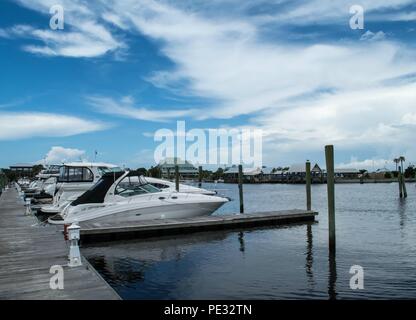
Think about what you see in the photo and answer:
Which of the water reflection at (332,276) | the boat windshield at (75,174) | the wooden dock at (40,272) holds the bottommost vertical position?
the water reflection at (332,276)

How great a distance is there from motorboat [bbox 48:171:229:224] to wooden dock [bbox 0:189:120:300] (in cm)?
519

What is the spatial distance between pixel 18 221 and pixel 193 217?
9.02m

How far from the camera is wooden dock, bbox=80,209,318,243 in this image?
18781 mm

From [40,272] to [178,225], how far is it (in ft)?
36.9

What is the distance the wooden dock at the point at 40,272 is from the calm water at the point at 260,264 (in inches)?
75.8

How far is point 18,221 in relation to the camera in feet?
69.2

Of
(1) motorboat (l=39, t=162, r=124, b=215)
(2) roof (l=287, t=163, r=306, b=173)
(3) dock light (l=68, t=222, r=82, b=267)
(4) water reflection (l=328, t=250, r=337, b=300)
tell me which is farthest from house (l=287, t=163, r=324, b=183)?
(3) dock light (l=68, t=222, r=82, b=267)

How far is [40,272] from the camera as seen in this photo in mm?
9445

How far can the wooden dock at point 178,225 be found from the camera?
18781mm

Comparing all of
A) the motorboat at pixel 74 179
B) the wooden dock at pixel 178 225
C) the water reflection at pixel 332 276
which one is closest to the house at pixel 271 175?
the motorboat at pixel 74 179

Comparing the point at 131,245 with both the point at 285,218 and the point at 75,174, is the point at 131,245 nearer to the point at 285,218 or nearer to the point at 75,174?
the point at 285,218

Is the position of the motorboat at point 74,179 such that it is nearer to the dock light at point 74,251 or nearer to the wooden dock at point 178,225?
the wooden dock at point 178,225

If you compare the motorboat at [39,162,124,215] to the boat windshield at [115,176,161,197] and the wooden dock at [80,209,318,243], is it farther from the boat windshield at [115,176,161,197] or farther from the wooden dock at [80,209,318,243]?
the wooden dock at [80,209,318,243]
